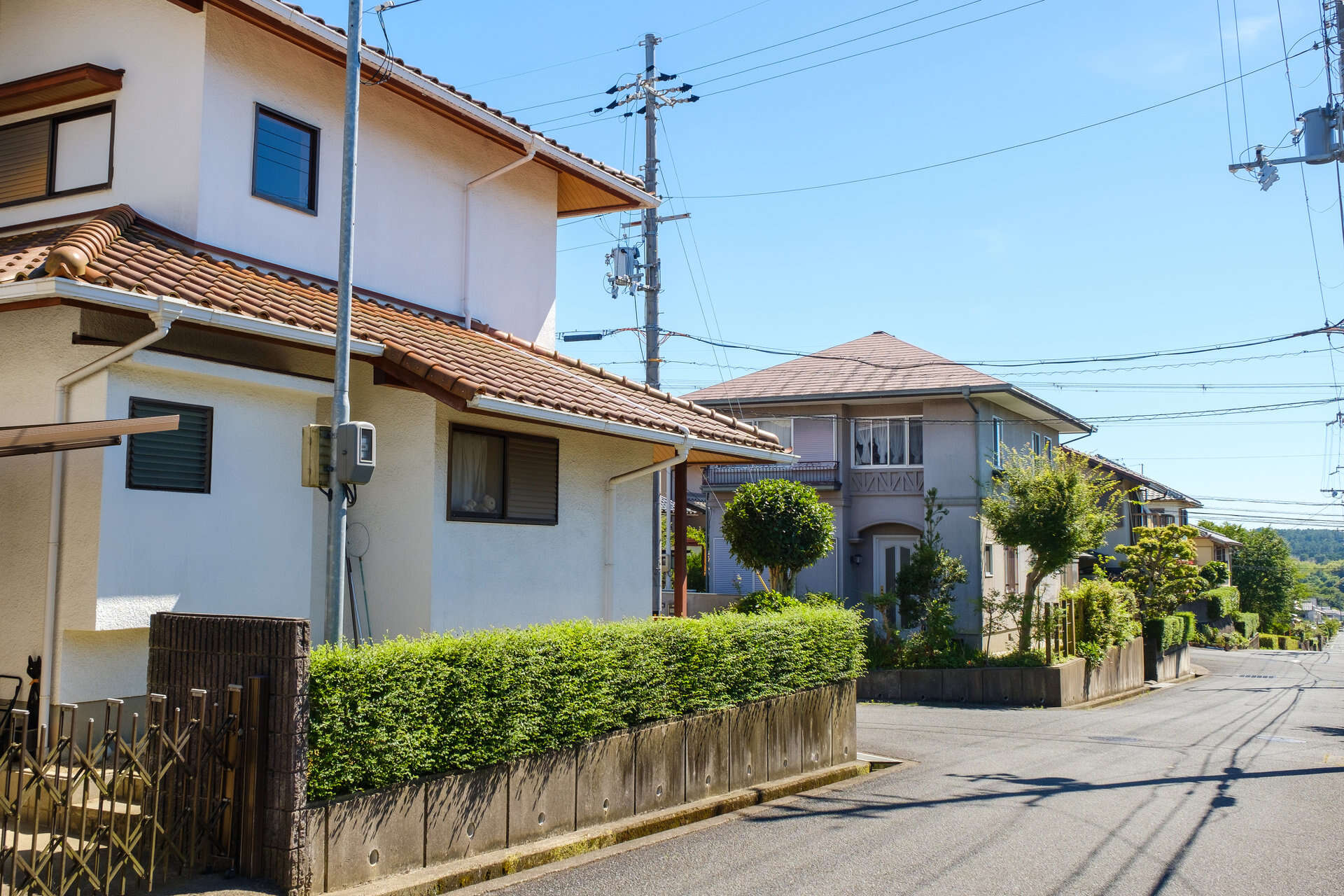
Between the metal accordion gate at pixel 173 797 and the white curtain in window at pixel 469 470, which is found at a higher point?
the white curtain in window at pixel 469 470

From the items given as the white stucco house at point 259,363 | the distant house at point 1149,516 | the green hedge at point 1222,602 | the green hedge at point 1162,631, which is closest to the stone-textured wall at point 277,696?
the white stucco house at point 259,363

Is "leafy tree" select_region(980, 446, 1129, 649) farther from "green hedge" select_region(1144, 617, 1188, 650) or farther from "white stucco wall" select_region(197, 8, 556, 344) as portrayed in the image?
"white stucco wall" select_region(197, 8, 556, 344)

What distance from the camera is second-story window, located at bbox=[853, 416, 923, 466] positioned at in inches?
1180

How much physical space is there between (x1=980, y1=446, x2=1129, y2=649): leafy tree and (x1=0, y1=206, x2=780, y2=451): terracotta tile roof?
13.9 meters

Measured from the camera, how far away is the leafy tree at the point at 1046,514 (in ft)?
82.3

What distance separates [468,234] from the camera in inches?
539

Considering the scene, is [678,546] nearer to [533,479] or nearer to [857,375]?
[533,479]

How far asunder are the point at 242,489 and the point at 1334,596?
8129 inches

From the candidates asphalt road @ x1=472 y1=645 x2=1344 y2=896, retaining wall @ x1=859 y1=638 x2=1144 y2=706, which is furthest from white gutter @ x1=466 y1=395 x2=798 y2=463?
retaining wall @ x1=859 y1=638 x2=1144 y2=706

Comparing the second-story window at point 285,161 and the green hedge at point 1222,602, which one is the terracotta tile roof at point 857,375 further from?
the green hedge at point 1222,602

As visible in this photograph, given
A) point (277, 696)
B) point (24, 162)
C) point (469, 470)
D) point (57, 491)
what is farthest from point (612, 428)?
point (24, 162)

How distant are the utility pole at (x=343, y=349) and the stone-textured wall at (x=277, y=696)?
78cm

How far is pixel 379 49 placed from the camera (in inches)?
468

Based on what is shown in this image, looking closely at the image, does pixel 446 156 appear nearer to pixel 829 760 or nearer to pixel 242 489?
pixel 242 489
